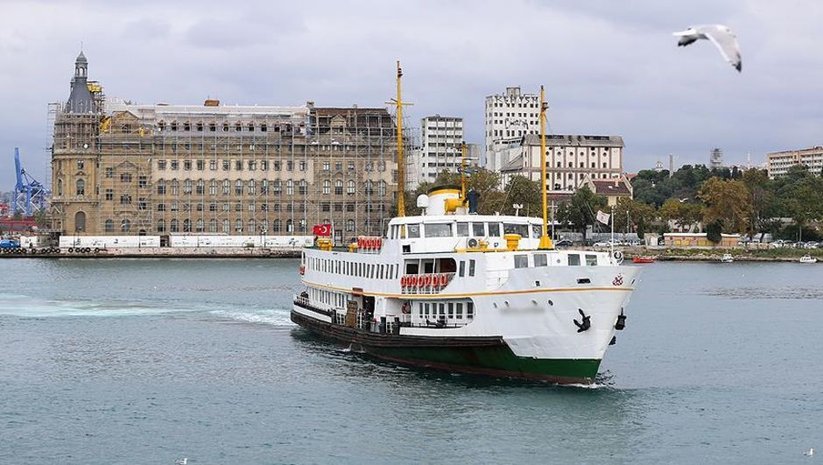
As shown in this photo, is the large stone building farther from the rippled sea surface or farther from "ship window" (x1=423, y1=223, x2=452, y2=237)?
"ship window" (x1=423, y1=223, x2=452, y2=237)

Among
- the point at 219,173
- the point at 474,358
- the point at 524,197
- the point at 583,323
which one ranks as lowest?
the point at 474,358

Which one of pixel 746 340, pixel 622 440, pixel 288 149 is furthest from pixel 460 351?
pixel 288 149

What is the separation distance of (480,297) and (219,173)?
131403 mm

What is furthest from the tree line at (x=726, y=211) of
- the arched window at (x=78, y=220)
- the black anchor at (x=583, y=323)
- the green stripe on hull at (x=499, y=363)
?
the black anchor at (x=583, y=323)

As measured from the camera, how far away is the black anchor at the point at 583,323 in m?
45.3

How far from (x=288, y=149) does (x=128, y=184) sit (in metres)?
23.1

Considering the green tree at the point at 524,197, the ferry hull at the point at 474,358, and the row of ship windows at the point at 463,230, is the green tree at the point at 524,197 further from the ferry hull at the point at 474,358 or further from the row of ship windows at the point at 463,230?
the ferry hull at the point at 474,358

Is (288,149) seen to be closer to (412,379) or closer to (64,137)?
(64,137)

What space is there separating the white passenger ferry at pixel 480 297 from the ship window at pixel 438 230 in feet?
0.14

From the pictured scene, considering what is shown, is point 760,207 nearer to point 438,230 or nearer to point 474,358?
point 438,230

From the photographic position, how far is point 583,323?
149ft

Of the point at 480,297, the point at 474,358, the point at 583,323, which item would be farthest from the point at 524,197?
the point at 583,323

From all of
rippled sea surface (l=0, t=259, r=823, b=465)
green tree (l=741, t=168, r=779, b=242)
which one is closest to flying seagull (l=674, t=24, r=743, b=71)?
rippled sea surface (l=0, t=259, r=823, b=465)

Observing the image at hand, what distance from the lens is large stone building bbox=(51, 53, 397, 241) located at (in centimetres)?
17450
